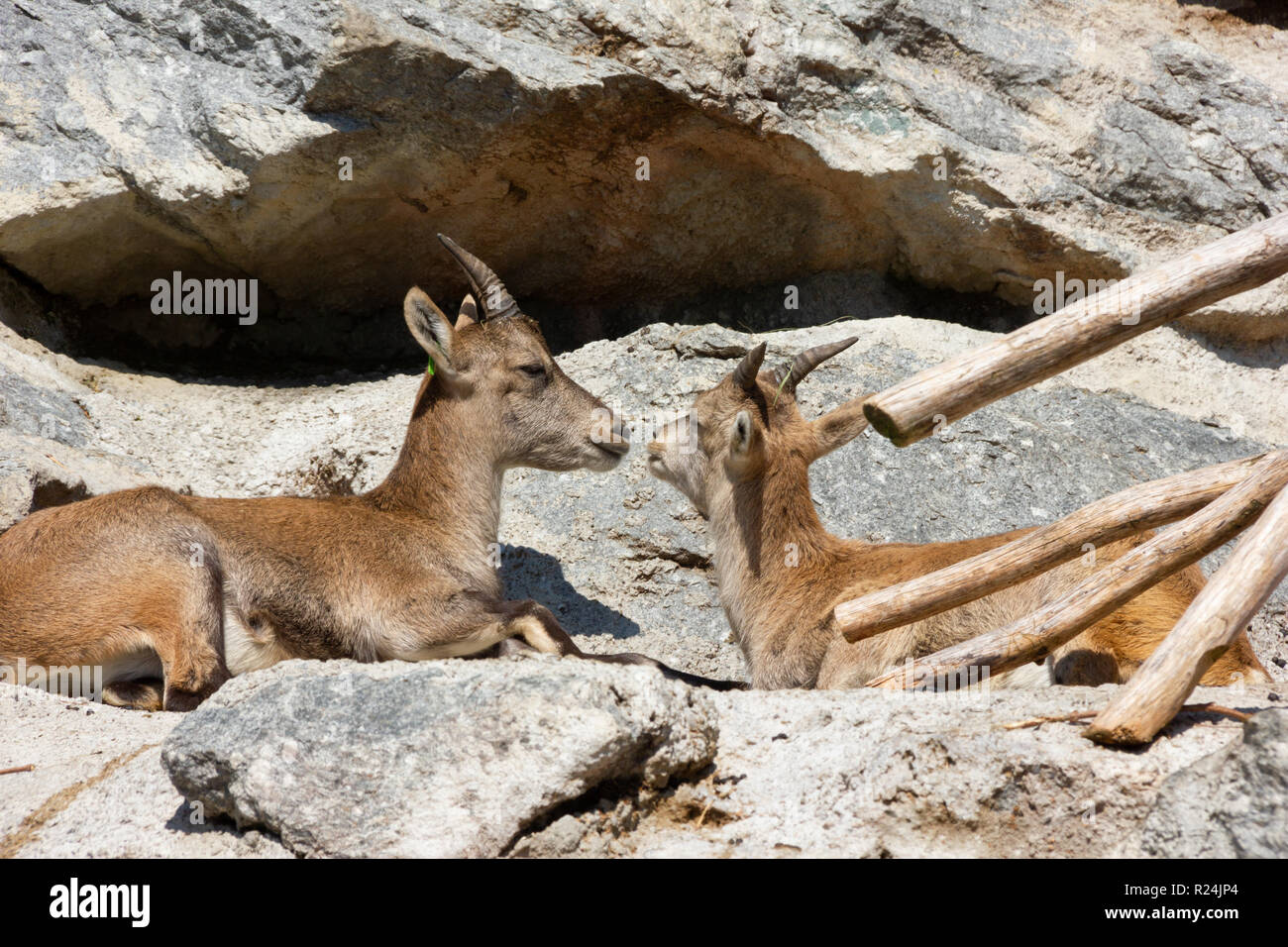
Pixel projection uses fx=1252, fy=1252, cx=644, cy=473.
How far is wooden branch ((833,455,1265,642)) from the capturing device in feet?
15.7

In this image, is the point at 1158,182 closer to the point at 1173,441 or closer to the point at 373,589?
the point at 1173,441

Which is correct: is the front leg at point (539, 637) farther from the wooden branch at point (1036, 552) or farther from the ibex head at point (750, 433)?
the wooden branch at point (1036, 552)

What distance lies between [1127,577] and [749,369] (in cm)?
239

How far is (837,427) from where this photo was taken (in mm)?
6598

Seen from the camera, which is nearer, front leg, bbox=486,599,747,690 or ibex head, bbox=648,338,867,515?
front leg, bbox=486,599,747,690

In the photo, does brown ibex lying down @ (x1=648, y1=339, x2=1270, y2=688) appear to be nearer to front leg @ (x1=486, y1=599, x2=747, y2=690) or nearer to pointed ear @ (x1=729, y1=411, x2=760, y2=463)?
pointed ear @ (x1=729, y1=411, x2=760, y2=463)

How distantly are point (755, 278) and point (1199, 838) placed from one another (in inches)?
254

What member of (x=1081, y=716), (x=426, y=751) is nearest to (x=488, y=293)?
(x=426, y=751)

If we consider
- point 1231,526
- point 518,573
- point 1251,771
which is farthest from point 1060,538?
point 518,573

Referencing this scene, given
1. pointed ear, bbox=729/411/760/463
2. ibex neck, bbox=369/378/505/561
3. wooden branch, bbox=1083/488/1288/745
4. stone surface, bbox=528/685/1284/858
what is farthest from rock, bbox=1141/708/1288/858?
ibex neck, bbox=369/378/505/561

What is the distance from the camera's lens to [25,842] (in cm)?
404

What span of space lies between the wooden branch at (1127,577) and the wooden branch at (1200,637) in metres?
0.41

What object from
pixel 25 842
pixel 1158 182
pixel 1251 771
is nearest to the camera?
pixel 1251 771

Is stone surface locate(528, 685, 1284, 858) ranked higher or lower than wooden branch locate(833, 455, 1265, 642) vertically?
lower
